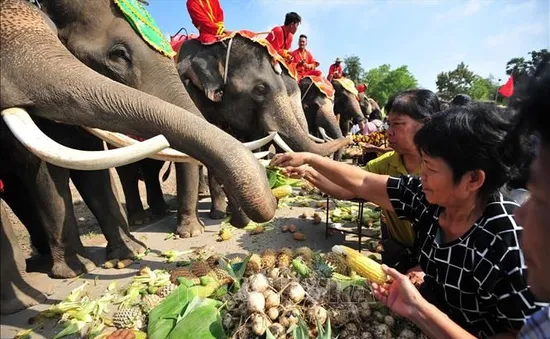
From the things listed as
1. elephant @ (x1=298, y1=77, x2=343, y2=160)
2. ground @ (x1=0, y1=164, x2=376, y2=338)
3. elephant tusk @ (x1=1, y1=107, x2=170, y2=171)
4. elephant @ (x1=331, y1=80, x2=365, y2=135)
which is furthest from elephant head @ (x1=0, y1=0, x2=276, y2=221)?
elephant @ (x1=331, y1=80, x2=365, y2=135)

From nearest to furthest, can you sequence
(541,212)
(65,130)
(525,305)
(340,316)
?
1. (541,212)
2. (525,305)
3. (340,316)
4. (65,130)

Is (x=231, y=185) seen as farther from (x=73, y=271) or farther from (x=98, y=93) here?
(x=73, y=271)

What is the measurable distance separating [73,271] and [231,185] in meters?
1.89

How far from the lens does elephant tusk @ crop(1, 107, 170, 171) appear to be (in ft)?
6.77

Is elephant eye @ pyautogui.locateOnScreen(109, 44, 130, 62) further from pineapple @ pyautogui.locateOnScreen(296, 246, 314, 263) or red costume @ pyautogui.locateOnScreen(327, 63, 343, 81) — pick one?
red costume @ pyautogui.locateOnScreen(327, 63, 343, 81)

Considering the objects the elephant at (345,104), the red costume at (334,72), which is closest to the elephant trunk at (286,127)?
the elephant at (345,104)

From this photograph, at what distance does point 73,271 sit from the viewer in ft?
10.3

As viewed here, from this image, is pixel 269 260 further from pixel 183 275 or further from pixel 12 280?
pixel 12 280

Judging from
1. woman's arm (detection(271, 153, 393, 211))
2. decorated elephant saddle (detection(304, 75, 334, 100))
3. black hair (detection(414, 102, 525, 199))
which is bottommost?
woman's arm (detection(271, 153, 393, 211))

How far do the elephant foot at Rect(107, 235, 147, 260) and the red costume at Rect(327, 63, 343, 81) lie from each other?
32.3 feet

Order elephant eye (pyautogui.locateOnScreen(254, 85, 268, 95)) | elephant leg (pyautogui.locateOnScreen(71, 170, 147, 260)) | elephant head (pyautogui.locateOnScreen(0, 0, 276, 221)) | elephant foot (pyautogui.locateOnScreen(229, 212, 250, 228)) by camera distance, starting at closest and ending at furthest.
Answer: elephant head (pyautogui.locateOnScreen(0, 0, 276, 221)), elephant leg (pyautogui.locateOnScreen(71, 170, 147, 260)), elephant foot (pyautogui.locateOnScreen(229, 212, 250, 228)), elephant eye (pyautogui.locateOnScreen(254, 85, 268, 95))

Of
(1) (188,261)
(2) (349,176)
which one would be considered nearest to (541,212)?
(2) (349,176)

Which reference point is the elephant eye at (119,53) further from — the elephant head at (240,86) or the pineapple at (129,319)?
the pineapple at (129,319)

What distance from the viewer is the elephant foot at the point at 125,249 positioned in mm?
3537
